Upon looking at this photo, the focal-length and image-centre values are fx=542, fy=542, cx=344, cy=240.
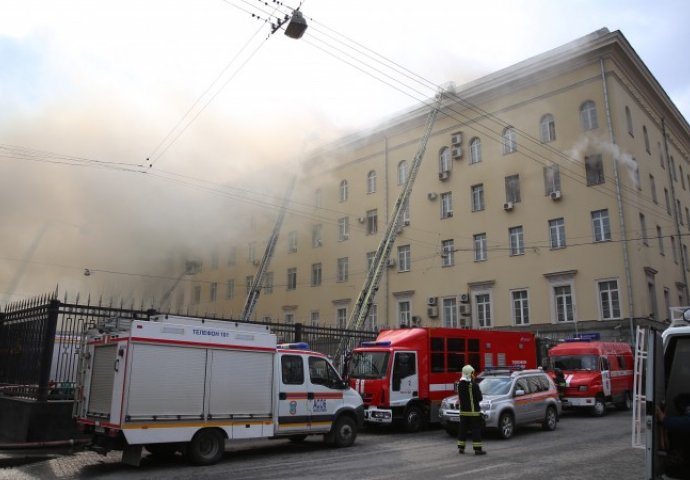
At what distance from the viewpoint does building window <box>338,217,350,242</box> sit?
3488cm

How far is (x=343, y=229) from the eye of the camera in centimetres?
3522

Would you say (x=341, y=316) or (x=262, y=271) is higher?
(x=262, y=271)

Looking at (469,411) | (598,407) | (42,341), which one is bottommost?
(598,407)

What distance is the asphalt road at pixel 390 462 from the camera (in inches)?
313

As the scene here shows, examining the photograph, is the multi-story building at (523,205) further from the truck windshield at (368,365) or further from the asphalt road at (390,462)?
the asphalt road at (390,462)

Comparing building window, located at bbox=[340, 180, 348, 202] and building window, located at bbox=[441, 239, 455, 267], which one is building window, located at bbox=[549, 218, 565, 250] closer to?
building window, located at bbox=[441, 239, 455, 267]

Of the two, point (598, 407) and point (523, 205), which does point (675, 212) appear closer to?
point (523, 205)

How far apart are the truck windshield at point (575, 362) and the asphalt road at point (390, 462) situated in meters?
5.19

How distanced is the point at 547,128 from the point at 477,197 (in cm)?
496

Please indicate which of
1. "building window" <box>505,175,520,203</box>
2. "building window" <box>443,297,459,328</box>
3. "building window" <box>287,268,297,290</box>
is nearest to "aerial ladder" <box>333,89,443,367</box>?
"building window" <box>505,175,520,203</box>

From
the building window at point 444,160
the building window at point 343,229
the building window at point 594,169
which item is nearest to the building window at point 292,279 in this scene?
the building window at point 343,229

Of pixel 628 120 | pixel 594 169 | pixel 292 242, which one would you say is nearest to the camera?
pixel 594 169

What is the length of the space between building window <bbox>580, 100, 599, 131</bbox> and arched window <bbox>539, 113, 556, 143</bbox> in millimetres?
1330

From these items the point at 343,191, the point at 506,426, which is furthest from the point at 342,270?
the point at 506,426
